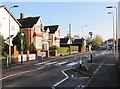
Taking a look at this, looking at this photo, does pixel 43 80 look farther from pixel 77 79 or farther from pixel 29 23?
pixel 29 23

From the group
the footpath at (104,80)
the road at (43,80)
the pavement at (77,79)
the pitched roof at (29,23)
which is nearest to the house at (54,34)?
the pitched roof at (29,23)

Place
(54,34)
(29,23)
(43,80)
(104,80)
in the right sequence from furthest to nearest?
(54,34) → (29,23) → (43,80) → (104,80)

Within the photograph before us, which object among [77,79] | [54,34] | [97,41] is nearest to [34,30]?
[54,34]

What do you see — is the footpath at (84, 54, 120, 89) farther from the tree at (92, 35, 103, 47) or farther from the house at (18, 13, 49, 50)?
the tree at (92, 35, 103, 47)

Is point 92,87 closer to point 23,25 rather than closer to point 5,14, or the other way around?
point 5,14

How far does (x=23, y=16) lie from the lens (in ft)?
173

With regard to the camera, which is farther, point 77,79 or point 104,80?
point 77,79

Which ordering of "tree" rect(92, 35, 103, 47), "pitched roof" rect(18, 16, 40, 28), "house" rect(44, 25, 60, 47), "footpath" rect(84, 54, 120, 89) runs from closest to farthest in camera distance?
1. "footpath" rect(84, 54, 120, 89)
2. "pitched roof" rect(18, 16, 40, 28)
3. "house" rect(44, 25, 60, 47)
4. "tree" rect(92, 35, 103, 47)

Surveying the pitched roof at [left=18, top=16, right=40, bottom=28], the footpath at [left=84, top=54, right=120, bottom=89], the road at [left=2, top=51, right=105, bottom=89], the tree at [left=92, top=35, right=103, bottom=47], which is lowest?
the road at [left=2, top=51, right=105, bottom=89]

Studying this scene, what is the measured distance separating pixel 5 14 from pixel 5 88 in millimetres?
31110

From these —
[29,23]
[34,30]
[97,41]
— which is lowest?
[97,41]

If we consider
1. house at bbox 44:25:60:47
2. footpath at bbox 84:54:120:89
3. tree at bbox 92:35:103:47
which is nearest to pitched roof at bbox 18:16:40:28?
house at bbox 44:25:60:47

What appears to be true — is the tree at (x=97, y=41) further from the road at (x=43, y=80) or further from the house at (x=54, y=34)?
the road at (x=43, y=80)

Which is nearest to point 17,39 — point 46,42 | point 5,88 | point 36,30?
point 36,30
